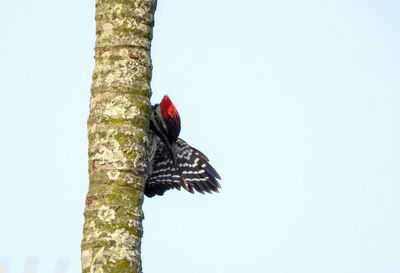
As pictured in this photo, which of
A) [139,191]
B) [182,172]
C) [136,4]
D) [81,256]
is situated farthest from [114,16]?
[182,172]

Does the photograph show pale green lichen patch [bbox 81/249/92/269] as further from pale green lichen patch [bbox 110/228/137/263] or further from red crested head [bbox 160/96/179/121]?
red crested head [bbox 160/96/179/121]

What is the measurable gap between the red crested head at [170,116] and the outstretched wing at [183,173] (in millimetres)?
1527

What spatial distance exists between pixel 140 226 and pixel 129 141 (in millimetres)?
474

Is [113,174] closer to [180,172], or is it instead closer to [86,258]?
[86,258]

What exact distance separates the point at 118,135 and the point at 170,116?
2.50 meters

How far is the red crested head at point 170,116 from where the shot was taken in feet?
20.3

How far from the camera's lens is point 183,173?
872cm

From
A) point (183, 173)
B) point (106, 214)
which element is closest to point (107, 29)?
point (106, 214)

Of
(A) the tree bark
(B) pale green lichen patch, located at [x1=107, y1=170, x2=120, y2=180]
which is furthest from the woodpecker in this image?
(B) pale green lichen patch, located at [x1=107, y1=170, x2=120, y2=180]

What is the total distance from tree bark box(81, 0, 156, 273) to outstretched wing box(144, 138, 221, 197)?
4129mm

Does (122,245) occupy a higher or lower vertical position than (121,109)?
lower

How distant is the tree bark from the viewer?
355 centimetres

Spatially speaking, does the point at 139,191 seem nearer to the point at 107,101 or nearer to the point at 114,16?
the point at 107,101

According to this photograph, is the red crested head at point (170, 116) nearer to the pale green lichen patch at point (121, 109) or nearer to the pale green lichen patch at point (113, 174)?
the pale green lichen patch at point (121, 109)
